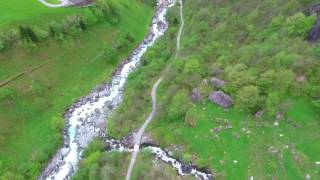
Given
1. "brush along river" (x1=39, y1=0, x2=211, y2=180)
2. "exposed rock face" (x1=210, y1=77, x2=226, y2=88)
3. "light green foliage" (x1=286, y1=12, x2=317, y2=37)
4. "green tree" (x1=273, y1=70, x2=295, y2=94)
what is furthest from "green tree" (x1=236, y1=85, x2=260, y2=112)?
"light green foliage" (x1=286, y1=12, x2=317, y2=37)

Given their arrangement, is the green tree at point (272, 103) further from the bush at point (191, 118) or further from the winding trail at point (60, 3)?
the winding trail at point (60, 3)

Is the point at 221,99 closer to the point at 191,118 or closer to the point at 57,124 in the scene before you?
the point at 191,118

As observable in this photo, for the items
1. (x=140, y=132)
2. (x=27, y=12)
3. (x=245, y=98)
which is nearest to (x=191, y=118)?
(x=140, y=132)

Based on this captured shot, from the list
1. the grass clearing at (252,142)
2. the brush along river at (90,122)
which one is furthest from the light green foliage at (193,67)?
the brush along river at (90,122)

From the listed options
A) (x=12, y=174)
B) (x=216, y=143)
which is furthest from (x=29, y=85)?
(x=216, y=143)

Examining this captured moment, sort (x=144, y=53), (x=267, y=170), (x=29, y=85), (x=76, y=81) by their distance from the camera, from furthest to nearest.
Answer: (x=144, y=53)
(x=76, y=81)
(x=29, y=85)
(x=267, y=170)

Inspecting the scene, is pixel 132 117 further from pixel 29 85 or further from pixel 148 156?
pixel 29 85
